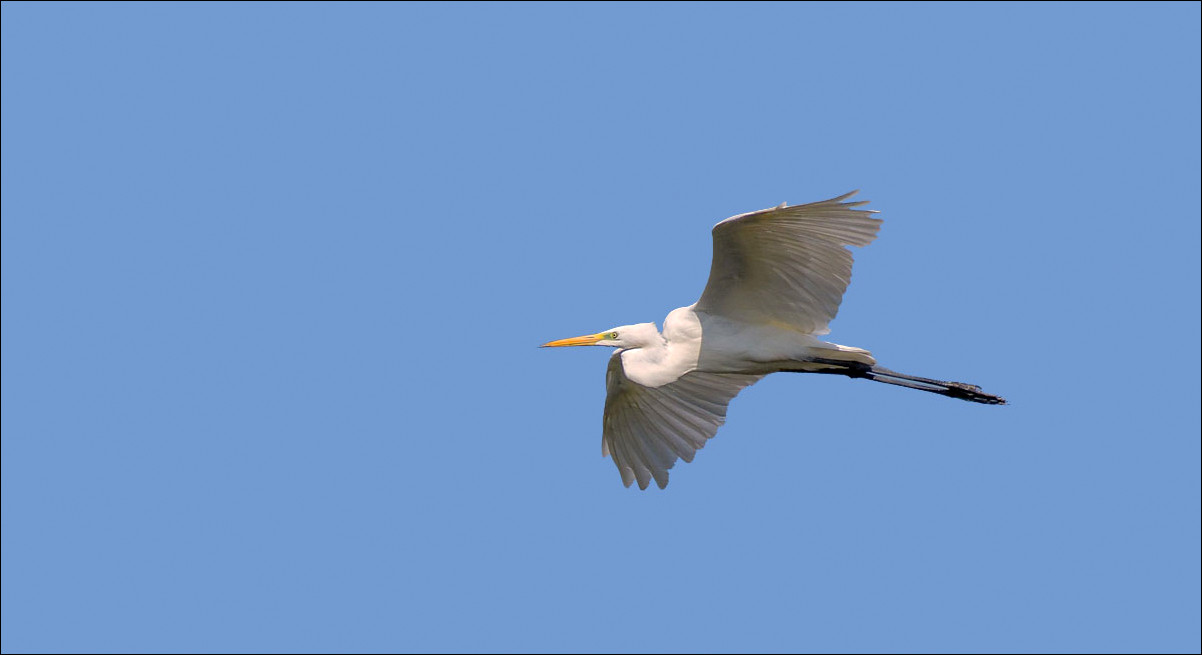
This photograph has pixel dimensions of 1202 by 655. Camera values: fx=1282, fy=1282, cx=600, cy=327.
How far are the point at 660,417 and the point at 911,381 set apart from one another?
1809 mm

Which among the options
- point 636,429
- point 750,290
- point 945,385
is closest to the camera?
point 750,290

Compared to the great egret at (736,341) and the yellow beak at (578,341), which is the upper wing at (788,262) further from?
the yellow beak at (578,341)

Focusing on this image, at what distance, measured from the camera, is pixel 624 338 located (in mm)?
8875

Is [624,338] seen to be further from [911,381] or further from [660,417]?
[911,381]

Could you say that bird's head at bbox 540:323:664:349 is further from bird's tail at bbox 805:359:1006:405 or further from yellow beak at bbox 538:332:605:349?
bird's tail at bbox 805:359:1006:405

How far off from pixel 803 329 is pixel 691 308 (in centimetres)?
75

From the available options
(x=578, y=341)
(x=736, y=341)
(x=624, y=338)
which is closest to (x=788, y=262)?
(x=736, y=341)

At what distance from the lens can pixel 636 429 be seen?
9469 millimetres

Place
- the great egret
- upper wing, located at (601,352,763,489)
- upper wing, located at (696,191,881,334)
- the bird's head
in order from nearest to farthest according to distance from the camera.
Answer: upper wing, located at (696,191,881,334) → the great egret → the bird's head → upper wing, located at (601,352,763,489)

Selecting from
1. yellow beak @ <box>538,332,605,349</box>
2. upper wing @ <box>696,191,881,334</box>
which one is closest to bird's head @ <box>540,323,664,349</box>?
yellow beak @ <box>538,332,605,349</box>

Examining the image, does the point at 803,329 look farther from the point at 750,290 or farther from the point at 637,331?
the point at 637,331

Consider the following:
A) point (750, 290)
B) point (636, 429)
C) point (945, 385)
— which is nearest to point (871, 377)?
point (945, 385)

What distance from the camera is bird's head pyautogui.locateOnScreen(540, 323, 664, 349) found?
8.74 m

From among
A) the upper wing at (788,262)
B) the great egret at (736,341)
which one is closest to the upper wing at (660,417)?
the great egret at (736,341)
